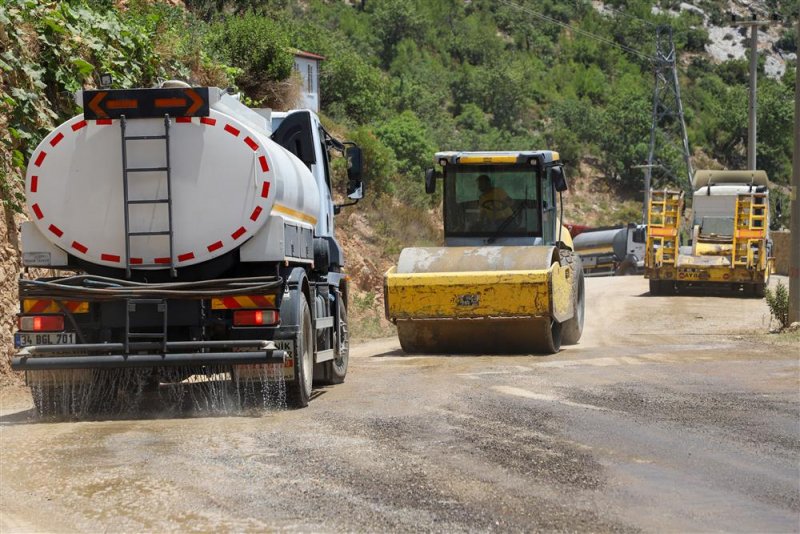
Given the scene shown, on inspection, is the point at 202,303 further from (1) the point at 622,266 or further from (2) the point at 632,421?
(1) the point at 622,266

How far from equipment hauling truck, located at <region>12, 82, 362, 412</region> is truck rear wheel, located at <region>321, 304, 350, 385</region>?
252cm

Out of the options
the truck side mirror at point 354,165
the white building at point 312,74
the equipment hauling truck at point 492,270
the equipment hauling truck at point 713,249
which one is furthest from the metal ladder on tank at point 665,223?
the white building at point 312,74

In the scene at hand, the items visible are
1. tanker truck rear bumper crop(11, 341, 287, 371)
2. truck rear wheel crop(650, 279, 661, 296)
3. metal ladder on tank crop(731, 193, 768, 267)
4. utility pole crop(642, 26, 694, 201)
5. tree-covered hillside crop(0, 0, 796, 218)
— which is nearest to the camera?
tanker truck rear bumper crop(11, 341, 287, 371)

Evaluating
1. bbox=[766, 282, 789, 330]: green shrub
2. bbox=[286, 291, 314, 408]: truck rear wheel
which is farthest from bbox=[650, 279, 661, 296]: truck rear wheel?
bbox=[286, 291, 314, 408]: truck rear wheel

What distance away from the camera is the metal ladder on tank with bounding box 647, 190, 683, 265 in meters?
29.1

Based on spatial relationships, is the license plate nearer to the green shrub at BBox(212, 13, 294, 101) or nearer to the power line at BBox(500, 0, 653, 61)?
the green shrub at BBox(212, 13, 294, 101)

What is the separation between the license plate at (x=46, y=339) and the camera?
962 cm

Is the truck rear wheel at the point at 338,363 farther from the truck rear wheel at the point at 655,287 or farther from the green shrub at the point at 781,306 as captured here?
the truck rear wheel at the point at 655,287

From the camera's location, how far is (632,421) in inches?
358

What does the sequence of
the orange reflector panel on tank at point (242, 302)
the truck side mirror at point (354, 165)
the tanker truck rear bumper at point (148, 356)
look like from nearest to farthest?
the tanker truck rear bumper at point (148, 356) < the orange reflector panel on tank at point (242, 302) < the truck side mirror at point (354, 165)

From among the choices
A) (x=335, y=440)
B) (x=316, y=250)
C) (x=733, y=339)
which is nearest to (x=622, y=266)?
(x=733, y=339)

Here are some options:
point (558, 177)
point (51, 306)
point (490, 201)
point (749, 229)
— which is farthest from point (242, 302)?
point (749, 229)

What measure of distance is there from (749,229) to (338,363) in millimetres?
18991

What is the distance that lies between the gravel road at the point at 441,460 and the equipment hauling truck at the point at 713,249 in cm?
1674
